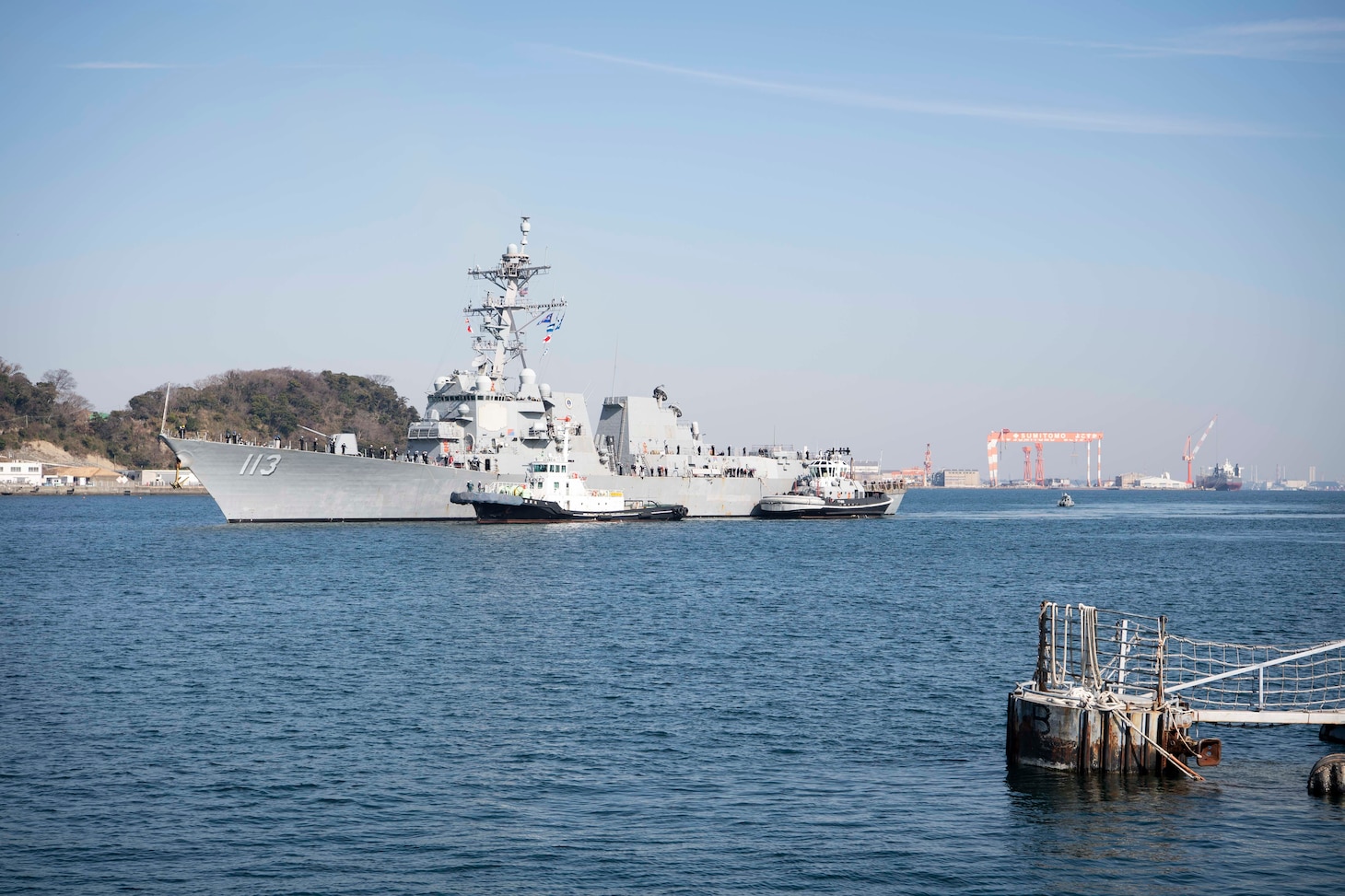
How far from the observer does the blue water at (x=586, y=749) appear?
13516mm

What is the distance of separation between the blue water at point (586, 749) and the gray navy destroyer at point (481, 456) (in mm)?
21195

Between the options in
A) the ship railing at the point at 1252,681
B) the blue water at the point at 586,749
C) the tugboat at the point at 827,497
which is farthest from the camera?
the tugboat at the point at 827,497

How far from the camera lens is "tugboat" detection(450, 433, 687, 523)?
64375 mm

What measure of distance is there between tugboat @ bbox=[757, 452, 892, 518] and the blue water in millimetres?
44737

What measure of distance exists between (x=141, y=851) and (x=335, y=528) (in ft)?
173

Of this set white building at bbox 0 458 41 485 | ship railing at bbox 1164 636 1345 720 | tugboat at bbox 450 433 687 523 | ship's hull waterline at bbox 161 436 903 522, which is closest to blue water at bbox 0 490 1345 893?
ship railing at bbox 1164 636 1345 720

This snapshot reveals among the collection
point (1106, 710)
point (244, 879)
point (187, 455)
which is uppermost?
point (187, 455)

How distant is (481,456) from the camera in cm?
6775

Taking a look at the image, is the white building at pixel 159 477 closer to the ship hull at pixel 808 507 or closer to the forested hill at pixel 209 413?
the forested hill at pixel 209 413

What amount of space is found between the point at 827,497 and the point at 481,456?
32.7 m

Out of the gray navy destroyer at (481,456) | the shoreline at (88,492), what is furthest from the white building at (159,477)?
the gray navy destroyer at (481,456)

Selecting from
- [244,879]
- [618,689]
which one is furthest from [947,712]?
[244,879]

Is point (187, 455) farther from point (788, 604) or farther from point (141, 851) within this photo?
point (141, 851)

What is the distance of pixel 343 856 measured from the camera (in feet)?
44.9
